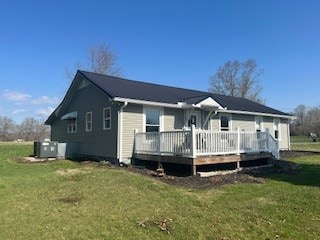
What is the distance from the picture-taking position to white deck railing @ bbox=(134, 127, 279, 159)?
1153 centimetres

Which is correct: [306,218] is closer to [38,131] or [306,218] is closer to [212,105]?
[212,105]

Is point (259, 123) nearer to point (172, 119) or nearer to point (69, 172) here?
point (172, 119)

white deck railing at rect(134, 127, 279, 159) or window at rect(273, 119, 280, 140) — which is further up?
window at rect(273, 119, 280, 140)

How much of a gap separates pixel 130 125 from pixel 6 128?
5308 centimetres

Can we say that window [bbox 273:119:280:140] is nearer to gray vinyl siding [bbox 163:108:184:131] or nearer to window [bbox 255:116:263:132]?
window [bbox 255:116:263:132]

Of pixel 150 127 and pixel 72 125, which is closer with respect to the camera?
pixel 150 127

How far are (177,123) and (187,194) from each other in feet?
26.3

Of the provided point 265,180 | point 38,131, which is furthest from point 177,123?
point 38,131

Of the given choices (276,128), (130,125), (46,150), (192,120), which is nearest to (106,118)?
(130,125)

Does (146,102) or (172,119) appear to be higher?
(146,102)

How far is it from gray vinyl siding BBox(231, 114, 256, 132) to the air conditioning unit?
11138mm

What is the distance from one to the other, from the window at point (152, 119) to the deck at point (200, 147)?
3.30 ft


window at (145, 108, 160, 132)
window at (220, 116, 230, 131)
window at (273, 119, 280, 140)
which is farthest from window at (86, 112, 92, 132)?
window at (273, 119, 280, 140)

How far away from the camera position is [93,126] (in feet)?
55.2
